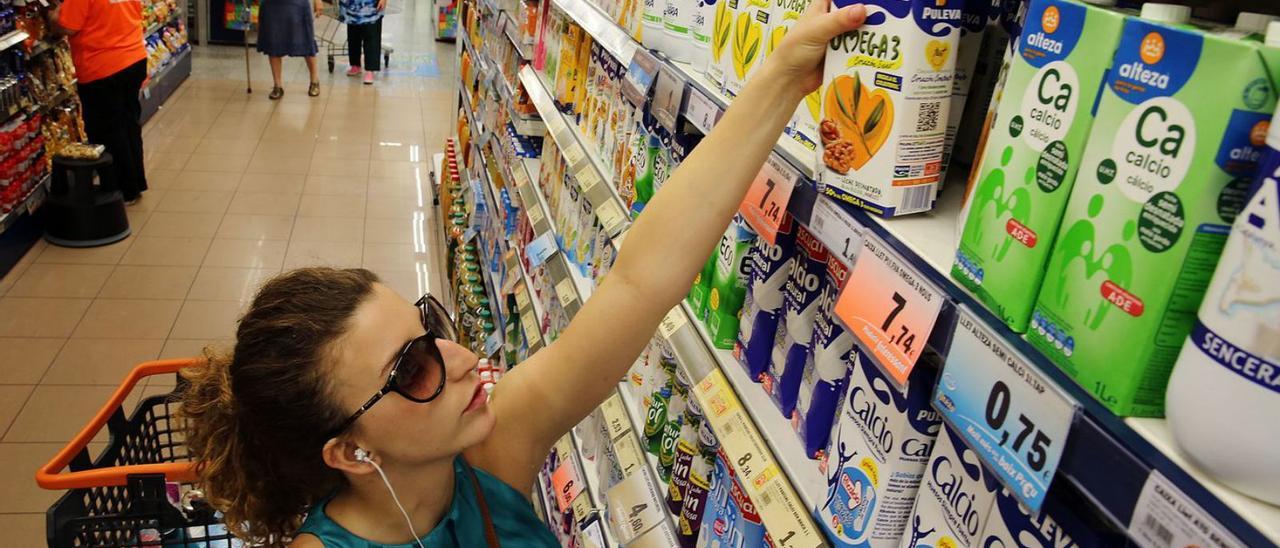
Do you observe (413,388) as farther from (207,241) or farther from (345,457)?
(207,241)

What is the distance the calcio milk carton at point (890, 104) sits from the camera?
1052mm

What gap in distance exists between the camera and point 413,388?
Answer: 1.43 metres

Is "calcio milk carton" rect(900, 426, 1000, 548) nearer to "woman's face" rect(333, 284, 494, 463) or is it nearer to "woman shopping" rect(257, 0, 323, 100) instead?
"woman's face" rect(333, 284, 494, 463)

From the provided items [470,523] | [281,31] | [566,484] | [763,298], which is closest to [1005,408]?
[763,298]

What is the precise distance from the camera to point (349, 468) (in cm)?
144

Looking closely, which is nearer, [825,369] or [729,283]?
[825,369]

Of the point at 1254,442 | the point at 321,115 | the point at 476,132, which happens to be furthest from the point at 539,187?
the point at 321,115

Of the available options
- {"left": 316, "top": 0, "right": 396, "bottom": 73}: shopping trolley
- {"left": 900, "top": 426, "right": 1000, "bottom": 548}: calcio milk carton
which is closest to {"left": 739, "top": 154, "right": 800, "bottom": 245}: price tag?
{"left": 900, "top": 426, "right": 1000, "bottom": 548}: calcio milk carton

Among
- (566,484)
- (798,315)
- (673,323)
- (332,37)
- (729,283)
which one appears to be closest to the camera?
(798,315)

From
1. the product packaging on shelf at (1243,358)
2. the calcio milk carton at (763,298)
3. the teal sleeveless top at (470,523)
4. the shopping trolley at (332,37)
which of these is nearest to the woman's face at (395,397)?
the teal sleeveless top at (470,523)

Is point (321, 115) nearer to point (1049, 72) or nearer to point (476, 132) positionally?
point (476, 132)

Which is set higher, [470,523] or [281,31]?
[470,523]

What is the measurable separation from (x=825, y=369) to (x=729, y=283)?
0.37 m

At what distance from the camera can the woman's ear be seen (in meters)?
1.41
